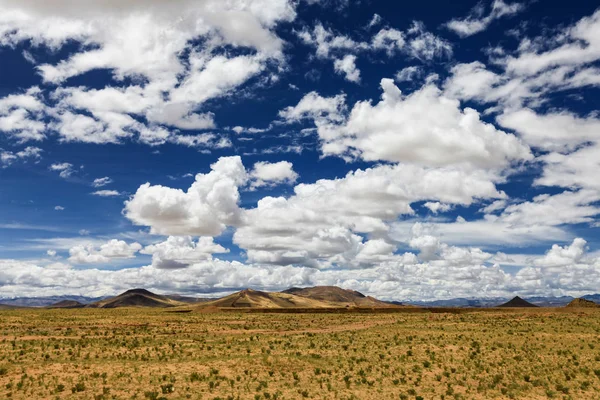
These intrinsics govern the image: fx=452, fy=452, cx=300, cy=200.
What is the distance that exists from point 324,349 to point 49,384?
23914 millimetres

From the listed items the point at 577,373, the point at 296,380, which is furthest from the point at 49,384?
the point at 577,373

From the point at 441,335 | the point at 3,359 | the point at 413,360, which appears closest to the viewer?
the point at 3,359

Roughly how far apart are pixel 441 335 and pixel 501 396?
89.4 feet

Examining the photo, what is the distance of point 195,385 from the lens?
95.9ft

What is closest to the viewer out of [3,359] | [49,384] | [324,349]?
[49,384]

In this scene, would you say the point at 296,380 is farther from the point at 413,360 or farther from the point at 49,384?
the point at 49,384

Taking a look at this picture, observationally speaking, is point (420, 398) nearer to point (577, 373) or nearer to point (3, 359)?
point (577, 373)

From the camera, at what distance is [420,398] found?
87.8 ft

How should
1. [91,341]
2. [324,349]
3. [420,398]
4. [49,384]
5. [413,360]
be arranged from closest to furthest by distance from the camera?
1. [420,398]
2. [49,384]
3. [413,360]
4. [324,349]
5. [91,341]

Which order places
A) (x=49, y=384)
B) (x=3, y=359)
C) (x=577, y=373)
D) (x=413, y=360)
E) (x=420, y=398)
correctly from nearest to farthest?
(x=420, y=398) → (x=49, y=384) → (x=577, y=373) → (x=3, y=359) → (x=413, y=360)

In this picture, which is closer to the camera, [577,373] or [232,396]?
[232,396]

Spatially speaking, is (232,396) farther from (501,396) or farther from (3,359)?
(3,359)

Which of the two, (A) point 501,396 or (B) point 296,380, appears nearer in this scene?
(A) point 501,396

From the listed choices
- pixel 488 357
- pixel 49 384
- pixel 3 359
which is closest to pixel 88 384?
pixel 49 384
